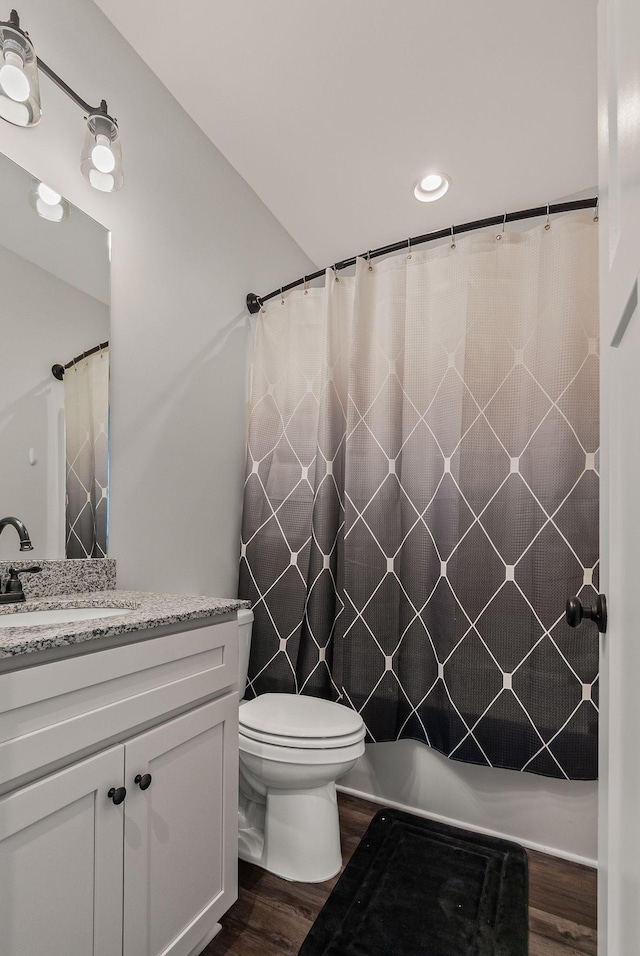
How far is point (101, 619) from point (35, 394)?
677mm

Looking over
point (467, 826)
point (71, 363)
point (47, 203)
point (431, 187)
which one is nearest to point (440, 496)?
point (467, 826)

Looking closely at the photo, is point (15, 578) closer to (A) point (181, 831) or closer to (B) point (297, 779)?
(A) point (181, 831)

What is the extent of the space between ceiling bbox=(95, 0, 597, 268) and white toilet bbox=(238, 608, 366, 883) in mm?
2085

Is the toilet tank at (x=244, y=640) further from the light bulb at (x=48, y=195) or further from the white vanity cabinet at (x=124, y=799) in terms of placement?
the light bulb at (x=48, y=195)

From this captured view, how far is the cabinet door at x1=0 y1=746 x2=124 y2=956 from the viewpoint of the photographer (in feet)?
2.54

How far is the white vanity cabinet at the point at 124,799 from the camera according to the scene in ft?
2.60

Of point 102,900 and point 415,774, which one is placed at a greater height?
point 102,900

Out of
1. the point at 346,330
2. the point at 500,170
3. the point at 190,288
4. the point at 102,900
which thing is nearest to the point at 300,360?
the point at 346,330

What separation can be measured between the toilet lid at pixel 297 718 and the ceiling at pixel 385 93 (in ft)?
6.80

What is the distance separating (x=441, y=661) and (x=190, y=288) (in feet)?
5.29

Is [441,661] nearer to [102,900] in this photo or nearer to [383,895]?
[383,895]

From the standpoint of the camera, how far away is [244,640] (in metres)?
1.92

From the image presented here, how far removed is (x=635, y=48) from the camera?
0.54m

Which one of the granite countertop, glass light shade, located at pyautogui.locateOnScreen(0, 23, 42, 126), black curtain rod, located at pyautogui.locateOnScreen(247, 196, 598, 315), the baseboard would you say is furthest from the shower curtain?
glass light shade, located at pyautogui.locateOnScreen(0, 23, 42, 126)
